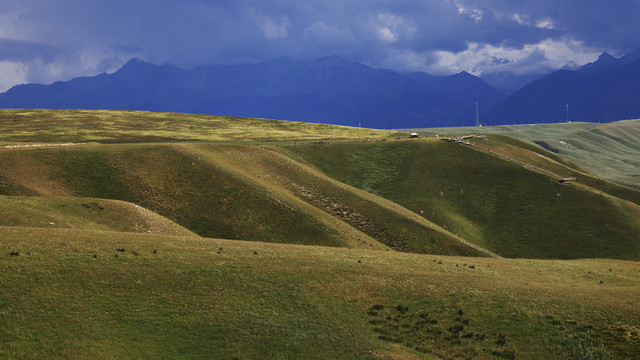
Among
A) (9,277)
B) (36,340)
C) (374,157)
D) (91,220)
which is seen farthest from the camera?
(374,157)

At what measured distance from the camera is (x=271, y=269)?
4278 centimetres

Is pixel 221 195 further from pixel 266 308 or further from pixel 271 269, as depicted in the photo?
pixel 266 308

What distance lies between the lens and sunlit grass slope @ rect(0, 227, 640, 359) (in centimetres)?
3244

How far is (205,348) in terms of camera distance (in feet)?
106

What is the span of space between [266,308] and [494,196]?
90.6 meters

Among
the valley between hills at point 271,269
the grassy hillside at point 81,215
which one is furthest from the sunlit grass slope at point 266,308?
the grassy hillside at point 81,215

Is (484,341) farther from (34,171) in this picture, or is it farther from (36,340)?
(34,171)

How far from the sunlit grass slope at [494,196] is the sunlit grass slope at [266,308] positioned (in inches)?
2159

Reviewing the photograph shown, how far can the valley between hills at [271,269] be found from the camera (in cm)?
3369

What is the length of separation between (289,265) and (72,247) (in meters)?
18.5

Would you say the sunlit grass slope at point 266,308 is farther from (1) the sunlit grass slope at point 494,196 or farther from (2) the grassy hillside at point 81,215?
(1) the sunlit grass slope at point 494,196


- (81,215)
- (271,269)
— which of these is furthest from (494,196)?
(81,215)

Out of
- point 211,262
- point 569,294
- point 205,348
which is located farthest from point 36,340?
point 569,294

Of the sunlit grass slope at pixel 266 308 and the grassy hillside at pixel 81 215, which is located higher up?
the grassy hillside at pixel 81 215
